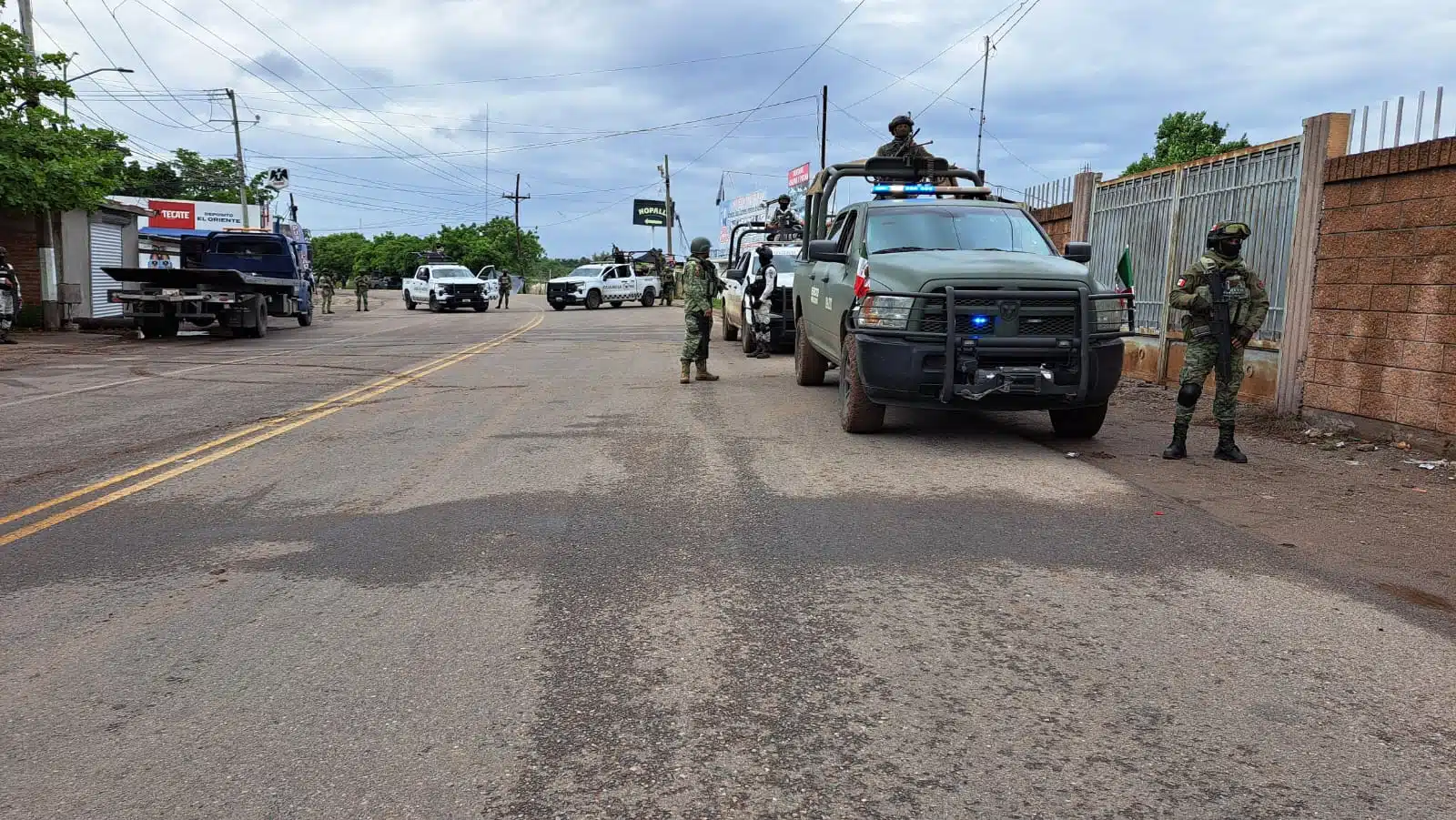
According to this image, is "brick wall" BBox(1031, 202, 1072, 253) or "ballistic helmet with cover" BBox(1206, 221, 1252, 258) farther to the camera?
"brick wall" BBox(1031, 202, 1072, 253)

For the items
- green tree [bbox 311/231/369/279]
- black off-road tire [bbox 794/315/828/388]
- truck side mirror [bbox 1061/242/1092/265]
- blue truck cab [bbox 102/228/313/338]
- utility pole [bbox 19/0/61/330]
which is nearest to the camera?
→ truck side mirror [bbox 1061/242/1092/265]

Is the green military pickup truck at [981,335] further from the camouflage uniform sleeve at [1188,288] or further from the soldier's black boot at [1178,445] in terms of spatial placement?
→ the soldier's black boot at [1178,445]

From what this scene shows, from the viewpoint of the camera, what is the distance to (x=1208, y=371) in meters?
7.68

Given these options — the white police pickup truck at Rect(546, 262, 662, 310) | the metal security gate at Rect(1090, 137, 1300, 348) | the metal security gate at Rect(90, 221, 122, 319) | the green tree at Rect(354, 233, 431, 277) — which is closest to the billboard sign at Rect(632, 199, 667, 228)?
the green tree at Rect(354, 233, 431, 277)

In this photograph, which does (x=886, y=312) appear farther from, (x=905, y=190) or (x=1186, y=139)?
(x=1186, y=139)

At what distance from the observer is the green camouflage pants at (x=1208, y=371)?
7512mm

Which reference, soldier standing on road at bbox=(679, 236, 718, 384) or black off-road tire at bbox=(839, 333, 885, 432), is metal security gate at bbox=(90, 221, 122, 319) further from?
black off-road tire at bbox=(839, 333, 885, 432)

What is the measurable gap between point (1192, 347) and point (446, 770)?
6715 millimetres

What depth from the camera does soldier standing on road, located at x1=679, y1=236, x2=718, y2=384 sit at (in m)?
11.9

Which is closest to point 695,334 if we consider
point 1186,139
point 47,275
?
point 47,275

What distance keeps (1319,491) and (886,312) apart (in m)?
3.13

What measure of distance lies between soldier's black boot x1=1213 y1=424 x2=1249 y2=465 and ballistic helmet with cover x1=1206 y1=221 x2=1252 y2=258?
4.20 ft

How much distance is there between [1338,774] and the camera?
282 centimetres

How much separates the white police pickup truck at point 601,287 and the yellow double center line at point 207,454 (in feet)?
90.2
